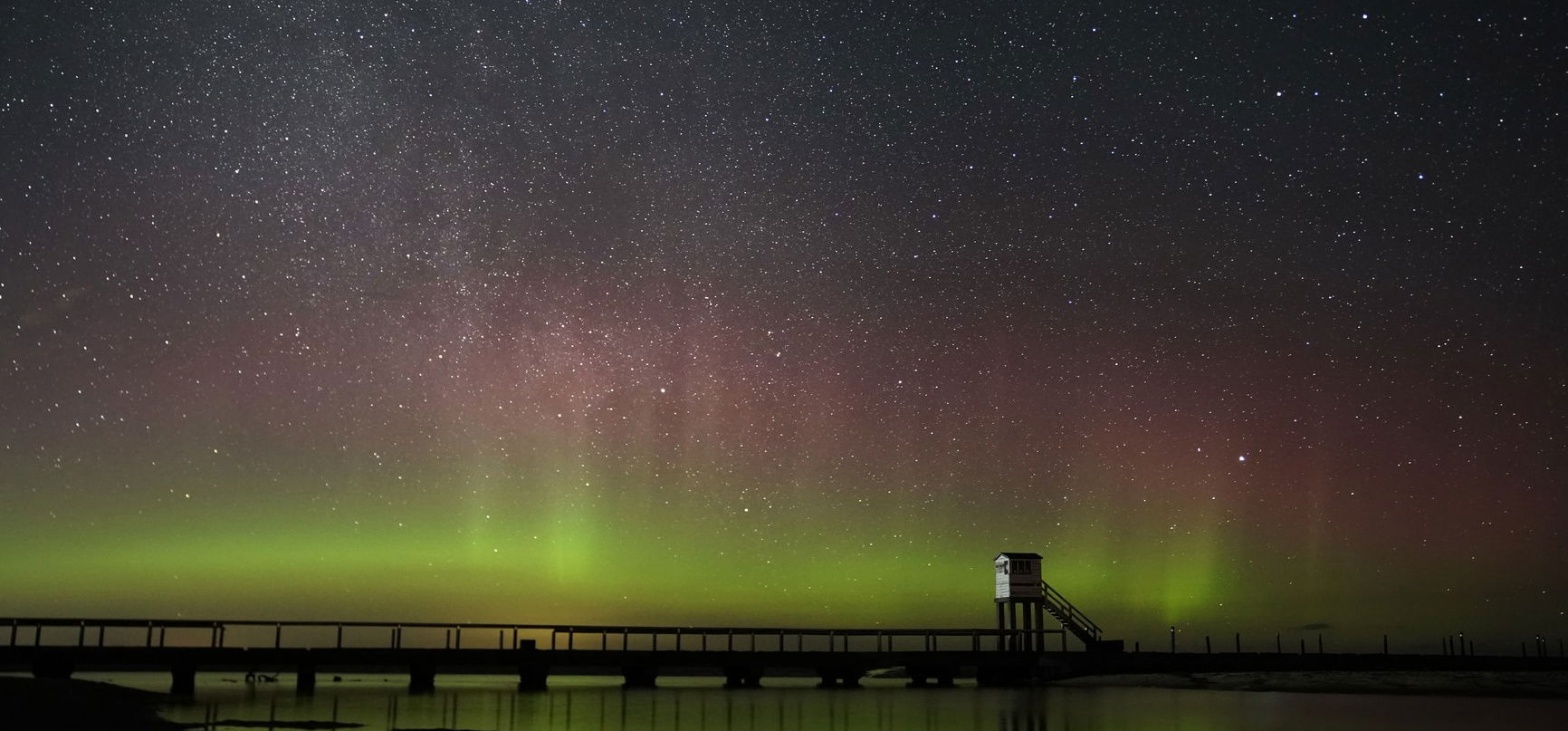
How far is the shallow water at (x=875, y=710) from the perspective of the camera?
26453mm

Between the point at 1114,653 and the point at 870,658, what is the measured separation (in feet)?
34.5

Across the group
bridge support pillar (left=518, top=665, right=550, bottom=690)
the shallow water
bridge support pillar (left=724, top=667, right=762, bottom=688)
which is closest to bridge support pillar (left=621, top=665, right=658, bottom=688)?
bridge support pillar (left=724, top=667, right=762, bottom=688)

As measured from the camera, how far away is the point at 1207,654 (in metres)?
52.9

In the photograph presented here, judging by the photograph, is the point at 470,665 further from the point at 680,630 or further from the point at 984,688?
the point at 984,688

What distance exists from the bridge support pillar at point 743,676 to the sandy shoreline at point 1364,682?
11.8 meters

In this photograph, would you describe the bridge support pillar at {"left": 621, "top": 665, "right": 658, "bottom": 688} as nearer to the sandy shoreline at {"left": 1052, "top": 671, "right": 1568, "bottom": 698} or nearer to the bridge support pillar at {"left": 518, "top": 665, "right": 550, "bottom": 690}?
the bridge support pillar at {"left": 518, "top": 665, "right": 550, "bottom": 690}

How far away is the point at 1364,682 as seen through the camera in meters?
44.5

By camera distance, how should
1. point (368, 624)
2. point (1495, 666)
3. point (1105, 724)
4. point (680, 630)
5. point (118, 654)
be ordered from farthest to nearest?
point (1495, 666), point (680, 630), point (368, 624), point (118, 654), point (1105, 724)

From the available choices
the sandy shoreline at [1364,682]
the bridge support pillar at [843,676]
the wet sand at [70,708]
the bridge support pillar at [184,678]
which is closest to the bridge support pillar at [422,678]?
the bridge support pillar at [184,678]

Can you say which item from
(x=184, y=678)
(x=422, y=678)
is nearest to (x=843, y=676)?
(x=422, y=678)

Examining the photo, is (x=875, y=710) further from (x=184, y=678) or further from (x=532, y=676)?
(x=184, y=678)

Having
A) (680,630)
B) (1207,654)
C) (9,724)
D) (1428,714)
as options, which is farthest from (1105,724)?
(1207,654)

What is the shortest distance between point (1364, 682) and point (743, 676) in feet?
76.5

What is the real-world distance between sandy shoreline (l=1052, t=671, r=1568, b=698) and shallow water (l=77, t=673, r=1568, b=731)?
97.2 inches
